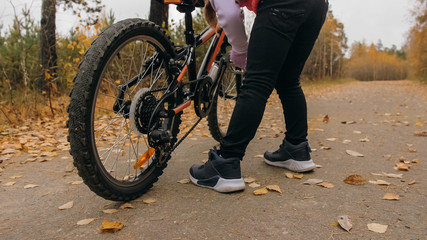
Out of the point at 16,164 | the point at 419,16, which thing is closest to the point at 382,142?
the point at 16,164

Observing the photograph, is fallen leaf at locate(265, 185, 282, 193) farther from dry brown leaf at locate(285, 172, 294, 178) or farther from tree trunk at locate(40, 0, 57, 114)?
tree trunk at locate(40, 0, 57, 114)

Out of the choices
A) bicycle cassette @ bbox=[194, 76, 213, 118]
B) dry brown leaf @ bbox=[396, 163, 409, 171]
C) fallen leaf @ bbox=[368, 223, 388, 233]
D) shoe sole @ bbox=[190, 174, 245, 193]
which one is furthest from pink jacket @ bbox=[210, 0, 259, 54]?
dry brown leaf @ bbox=[396, 163, 409, 171]

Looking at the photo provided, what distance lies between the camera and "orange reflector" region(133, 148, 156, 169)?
205 cm

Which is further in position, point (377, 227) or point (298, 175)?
point (298, 175)

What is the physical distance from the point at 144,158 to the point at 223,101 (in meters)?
1.61

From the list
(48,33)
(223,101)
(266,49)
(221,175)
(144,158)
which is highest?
(48,33)

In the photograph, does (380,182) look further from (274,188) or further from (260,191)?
(260,191)

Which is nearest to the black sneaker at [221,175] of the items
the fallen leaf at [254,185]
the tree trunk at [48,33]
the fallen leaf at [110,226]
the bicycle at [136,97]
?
the fallen leaf at [254,185]

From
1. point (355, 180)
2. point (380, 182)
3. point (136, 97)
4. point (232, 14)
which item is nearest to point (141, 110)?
point (136, 97)

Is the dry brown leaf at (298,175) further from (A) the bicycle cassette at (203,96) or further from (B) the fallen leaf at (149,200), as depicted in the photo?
(B) the fallen leaf at (149,200)

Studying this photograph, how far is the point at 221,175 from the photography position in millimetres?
2092

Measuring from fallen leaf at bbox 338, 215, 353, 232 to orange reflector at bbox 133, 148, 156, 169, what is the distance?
3.80ft

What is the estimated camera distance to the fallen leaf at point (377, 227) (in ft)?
5.08

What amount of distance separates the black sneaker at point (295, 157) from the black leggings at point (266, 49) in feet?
1.83
